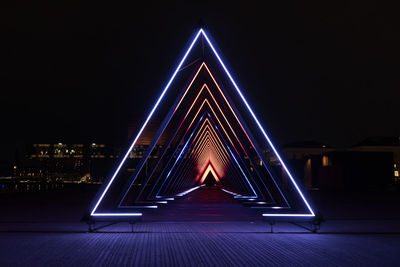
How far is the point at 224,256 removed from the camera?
7703mm

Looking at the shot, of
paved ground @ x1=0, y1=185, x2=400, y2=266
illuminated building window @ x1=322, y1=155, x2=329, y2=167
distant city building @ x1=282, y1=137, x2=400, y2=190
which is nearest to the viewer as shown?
paved ground @ x1=0, y1=185, x2=400, y2=266

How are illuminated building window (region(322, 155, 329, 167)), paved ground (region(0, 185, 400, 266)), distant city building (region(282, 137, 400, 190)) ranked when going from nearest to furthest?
paved ground (region(0, 185, 400, 266))
distant city building (region(282, 137, 400, 190))
illuminated building window (region(322, 155, 329, 167))

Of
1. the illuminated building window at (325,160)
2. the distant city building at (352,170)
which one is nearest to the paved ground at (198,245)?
the distant city building at (352,170)

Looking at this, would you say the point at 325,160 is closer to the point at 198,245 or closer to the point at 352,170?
the point at 352,170

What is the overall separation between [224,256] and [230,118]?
11593mm

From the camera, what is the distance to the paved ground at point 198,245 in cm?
729

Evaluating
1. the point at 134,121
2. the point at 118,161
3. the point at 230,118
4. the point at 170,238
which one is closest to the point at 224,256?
the point at 170,238

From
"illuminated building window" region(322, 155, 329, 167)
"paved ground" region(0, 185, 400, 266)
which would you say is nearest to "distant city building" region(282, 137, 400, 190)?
"illuminated building window" region(322, 155, 329, 167)

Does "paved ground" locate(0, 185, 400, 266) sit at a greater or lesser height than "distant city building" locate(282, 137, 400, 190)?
lesser

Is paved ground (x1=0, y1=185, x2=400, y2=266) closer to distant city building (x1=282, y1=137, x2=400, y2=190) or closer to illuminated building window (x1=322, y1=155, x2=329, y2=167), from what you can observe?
distant city building (x1=282, y1=137, x2=400, y2=190)

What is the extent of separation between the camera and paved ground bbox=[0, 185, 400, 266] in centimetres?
729

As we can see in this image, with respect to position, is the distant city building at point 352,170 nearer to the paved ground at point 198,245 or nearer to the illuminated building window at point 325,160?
the illuminated building window at point 325,160

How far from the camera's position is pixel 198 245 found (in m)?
8.83

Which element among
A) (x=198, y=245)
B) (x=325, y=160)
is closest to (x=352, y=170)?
(x=325, y=160)
